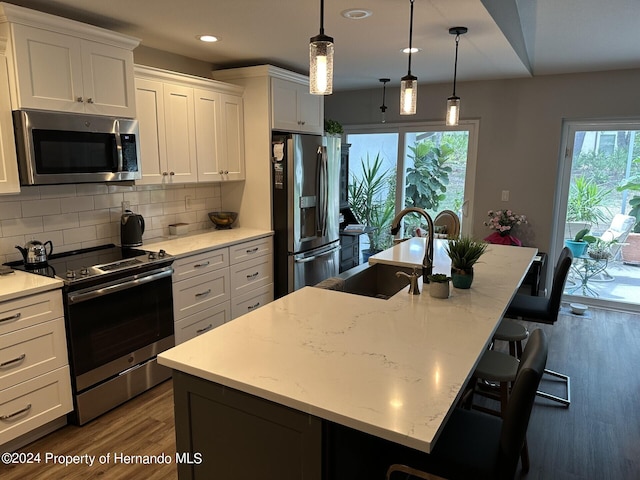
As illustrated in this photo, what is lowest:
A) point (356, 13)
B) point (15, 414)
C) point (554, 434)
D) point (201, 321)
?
point (554, 434)

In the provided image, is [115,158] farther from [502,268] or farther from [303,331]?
[502,268]

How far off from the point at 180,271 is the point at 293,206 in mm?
1278

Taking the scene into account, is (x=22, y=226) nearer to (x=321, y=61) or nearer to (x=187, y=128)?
(x=187, y=128)

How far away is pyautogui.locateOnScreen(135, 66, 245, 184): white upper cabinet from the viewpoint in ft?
10.8

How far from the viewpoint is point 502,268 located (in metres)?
2.75

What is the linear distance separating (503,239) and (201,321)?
124 inches

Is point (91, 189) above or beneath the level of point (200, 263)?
above

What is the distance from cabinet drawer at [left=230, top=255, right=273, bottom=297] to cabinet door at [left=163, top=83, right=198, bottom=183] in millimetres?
845

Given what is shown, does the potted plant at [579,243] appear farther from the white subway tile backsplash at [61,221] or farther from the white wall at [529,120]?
the white subway tile backsplash at [61,221]

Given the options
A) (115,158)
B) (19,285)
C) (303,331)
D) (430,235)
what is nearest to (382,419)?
(303,331)

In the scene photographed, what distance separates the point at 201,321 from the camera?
3.44m

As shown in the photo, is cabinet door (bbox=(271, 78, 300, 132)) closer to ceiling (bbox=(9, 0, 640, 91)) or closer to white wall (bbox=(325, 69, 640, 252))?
ceiling (bbox=(9, 0, 640, 91))

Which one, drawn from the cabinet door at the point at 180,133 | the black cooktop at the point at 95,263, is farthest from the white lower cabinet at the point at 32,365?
the cabinet door at the point at 180,133

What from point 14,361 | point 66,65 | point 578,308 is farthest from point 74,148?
point 578,308
